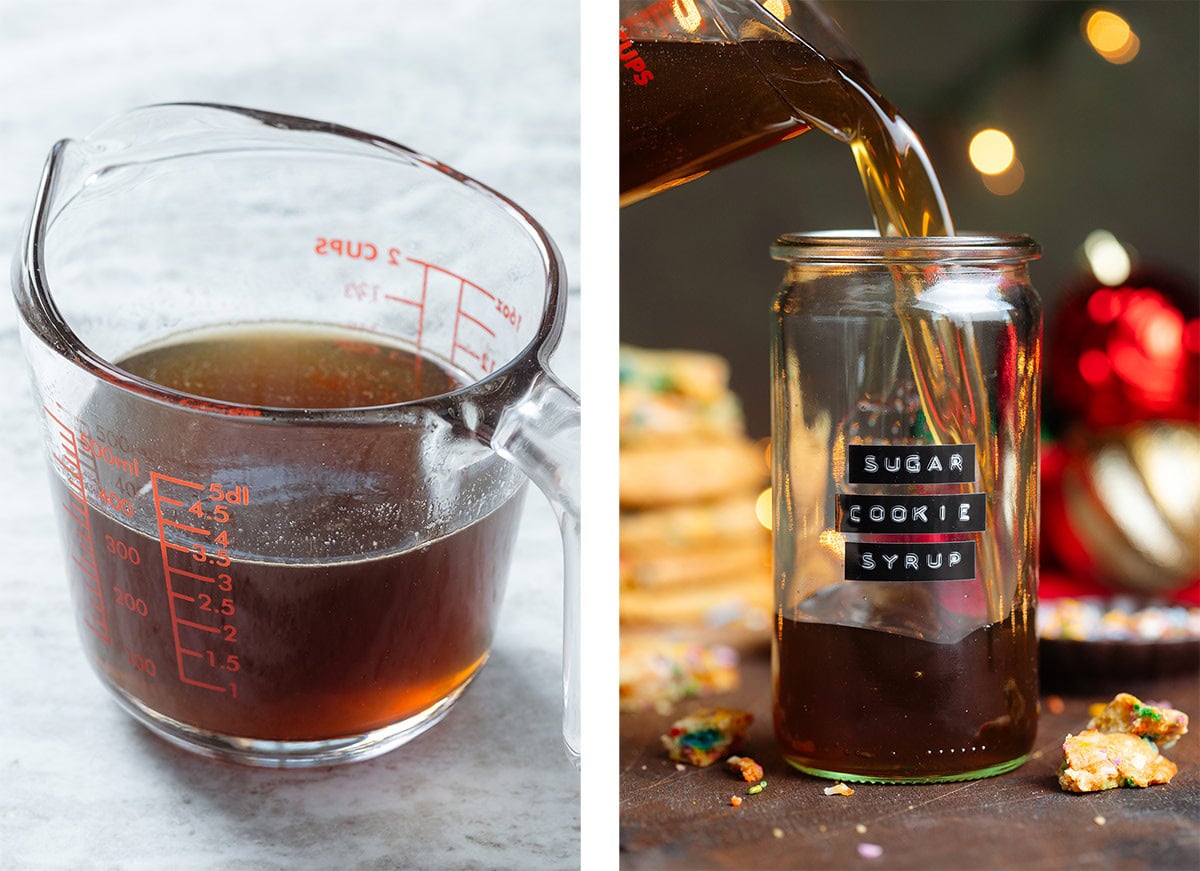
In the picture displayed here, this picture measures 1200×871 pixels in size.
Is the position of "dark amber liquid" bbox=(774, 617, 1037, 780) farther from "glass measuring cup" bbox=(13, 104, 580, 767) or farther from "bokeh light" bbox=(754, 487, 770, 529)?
"bokeh light" bbox=(754, 487, 770, 529)

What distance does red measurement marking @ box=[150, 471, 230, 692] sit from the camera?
59 centimetres

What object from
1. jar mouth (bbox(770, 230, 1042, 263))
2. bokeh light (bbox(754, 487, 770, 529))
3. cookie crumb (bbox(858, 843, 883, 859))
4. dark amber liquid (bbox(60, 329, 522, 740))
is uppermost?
jar mouth (bbox(770, 230, 1042, 263))

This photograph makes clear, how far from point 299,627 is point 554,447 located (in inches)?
5.6

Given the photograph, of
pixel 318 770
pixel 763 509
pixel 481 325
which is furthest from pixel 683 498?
pixel 318 770

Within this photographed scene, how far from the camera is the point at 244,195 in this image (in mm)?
879

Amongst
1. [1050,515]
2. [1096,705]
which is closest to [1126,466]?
[1050,515]

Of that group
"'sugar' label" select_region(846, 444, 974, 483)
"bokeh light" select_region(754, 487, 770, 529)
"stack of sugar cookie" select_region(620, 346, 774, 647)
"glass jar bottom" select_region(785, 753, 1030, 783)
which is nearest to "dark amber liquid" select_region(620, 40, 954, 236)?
"'sugar' label" select_region(846, 444, 974, 483)

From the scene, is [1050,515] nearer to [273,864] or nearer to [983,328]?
[983,328]

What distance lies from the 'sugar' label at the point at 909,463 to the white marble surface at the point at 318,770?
227mm

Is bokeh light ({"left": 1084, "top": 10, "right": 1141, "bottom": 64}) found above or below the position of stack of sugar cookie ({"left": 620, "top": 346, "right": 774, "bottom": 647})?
above

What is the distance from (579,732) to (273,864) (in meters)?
0.16

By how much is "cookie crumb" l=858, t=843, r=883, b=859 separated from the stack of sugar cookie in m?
0.43

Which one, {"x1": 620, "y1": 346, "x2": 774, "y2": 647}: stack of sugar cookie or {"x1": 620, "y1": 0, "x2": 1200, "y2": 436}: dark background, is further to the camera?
{"x1": 620, "y1": 0, "x2": 1200, "y2": 436}: dark background

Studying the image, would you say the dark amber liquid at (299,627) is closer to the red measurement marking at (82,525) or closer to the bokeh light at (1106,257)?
the red measurement marking at (82,525)
